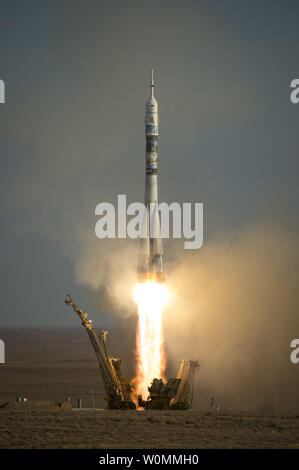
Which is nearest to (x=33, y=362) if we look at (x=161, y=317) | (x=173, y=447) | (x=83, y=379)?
(x=83, y=379)

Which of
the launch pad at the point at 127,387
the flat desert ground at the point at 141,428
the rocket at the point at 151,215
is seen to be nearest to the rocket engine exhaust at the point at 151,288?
the rocket at the point at 151,215

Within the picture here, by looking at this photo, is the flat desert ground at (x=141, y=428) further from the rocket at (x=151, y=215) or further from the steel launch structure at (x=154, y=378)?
the rocket at (x=151, y=215)

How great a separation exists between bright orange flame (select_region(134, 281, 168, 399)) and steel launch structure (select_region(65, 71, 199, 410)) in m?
0.99

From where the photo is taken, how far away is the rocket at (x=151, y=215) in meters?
70.1

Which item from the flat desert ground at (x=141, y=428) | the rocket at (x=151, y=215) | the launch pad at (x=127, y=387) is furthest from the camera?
the rocket at (x=151, y=215)

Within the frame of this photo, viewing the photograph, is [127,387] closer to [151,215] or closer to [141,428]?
[141,428]

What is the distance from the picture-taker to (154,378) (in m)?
65.8

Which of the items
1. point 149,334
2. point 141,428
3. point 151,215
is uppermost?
point 151,215

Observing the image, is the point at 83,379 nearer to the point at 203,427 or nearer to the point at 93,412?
the point at 93,412

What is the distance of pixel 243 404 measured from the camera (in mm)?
81875

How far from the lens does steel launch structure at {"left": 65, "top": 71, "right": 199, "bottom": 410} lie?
63562mm

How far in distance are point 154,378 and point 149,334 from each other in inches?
255

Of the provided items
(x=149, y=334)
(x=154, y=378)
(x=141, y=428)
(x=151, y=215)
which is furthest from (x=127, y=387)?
(x=151, y=215)

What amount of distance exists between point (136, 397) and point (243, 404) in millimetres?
18157
